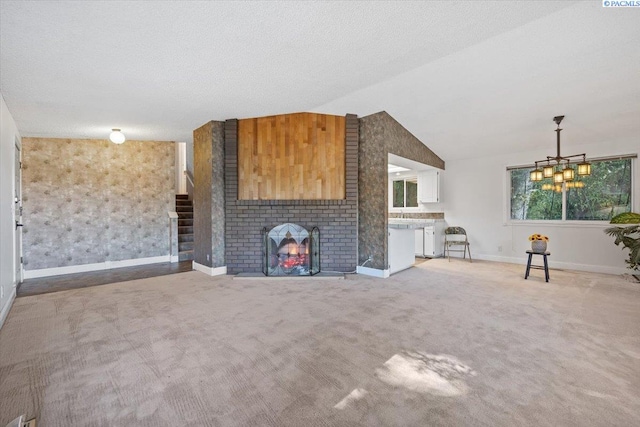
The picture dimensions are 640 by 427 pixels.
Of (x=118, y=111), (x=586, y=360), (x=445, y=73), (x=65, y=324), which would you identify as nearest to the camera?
(x=586, y=360)

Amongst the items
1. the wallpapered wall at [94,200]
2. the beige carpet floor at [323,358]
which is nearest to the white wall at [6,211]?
the beige carpet floor at [323,358]

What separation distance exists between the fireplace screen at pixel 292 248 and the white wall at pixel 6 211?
3.04 m

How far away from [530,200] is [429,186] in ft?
6.56

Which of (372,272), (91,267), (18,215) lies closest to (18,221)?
(18,215)

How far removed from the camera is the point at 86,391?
6.04ft

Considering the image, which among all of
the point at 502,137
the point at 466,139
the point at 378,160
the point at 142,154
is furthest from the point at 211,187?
the point at 502,137

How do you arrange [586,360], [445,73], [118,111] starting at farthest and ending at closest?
[118,111]
[445,73]
[586,360]

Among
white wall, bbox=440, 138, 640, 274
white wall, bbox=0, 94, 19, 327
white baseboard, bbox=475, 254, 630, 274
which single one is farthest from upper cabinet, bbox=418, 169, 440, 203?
white wall, bbox=0, 94, 19, 327

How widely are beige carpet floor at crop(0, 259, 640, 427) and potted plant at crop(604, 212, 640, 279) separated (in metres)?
0.91

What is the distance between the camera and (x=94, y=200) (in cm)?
564

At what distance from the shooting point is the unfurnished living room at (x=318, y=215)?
1902 mm

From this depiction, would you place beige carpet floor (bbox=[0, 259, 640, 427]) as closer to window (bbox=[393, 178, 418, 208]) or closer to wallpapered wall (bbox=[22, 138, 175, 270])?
wallpapered wall (bbox=[22, 138, 175, 270])

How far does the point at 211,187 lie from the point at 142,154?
93.6 inches

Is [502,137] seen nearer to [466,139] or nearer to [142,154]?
[466,139]
